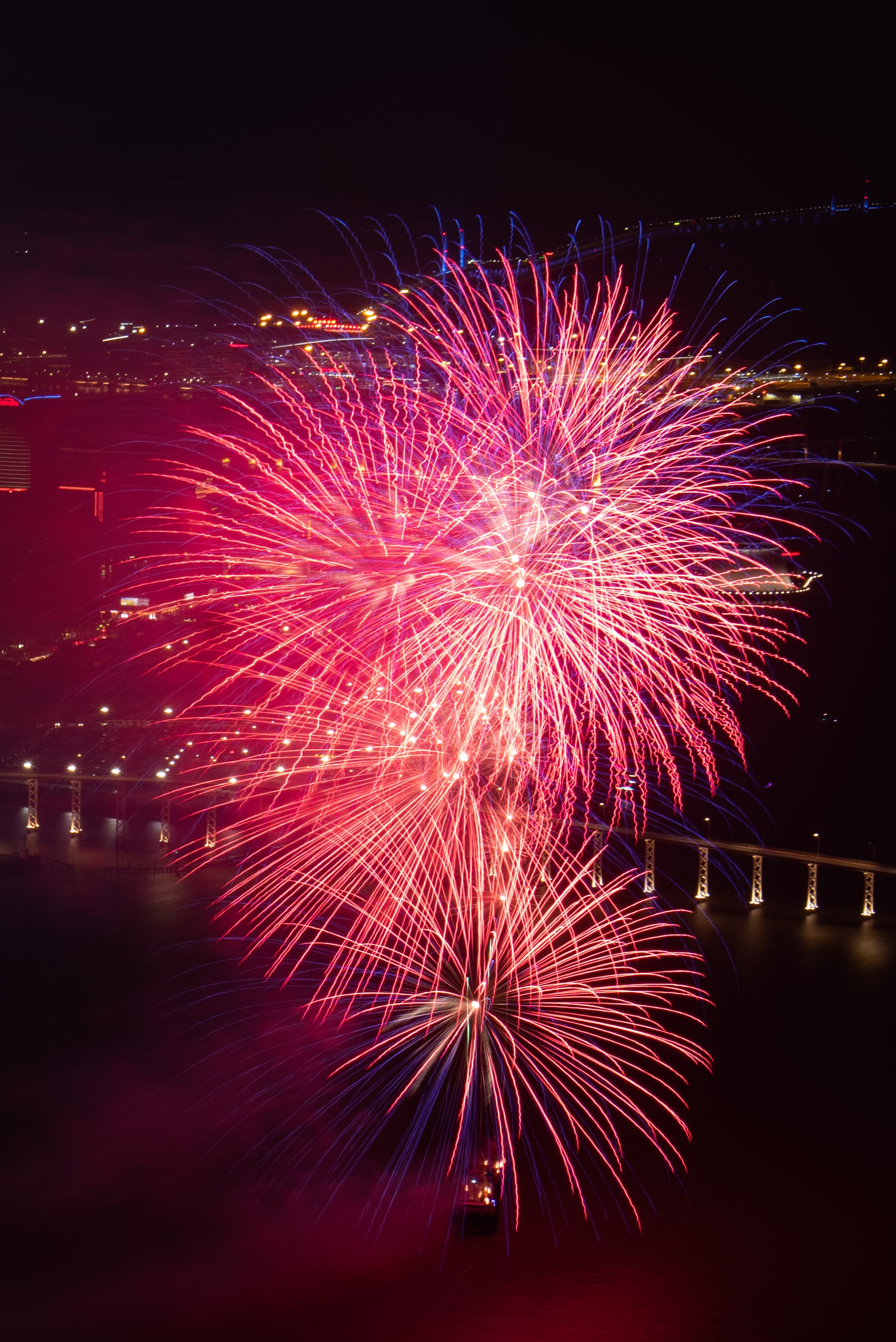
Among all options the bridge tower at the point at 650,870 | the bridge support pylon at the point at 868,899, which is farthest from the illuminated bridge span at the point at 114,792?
the bridge support pylon at the point at 868,899

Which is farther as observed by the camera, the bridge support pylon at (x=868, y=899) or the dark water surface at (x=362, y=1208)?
the bridge support pylon at (x=868, y=899)

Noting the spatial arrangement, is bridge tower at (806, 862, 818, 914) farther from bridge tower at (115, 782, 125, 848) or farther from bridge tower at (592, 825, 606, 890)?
bridge tower at (115, 782, 125, 848)

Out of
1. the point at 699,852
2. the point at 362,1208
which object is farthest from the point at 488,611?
the point at 699,852

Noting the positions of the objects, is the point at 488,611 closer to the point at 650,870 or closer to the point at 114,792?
the point at 650,870

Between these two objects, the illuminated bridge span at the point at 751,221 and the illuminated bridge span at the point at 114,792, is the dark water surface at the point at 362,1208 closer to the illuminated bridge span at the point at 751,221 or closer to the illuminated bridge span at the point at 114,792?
the illuminated bridge span at the point at 114,792

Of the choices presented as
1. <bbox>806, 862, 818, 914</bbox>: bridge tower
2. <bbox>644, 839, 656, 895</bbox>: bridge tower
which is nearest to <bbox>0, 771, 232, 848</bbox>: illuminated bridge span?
<bbox>644, 839, 656, 895</bbox>: bridge tower

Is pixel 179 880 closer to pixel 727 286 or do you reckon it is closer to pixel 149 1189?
pixel 149 1189
